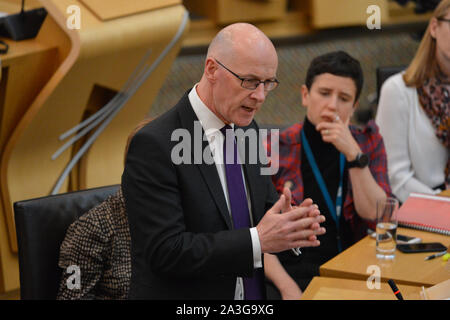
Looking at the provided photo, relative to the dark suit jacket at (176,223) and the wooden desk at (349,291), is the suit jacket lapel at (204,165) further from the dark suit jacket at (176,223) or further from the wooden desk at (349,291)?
the wooden desk at (349,291)

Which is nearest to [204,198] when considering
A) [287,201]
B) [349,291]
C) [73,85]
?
[287,201]

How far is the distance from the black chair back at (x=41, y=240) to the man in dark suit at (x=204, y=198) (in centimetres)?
31

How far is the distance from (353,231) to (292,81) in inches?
131

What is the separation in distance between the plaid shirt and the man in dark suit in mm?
717

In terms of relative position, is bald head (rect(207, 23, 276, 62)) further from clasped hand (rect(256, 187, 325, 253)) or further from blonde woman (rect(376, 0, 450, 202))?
blonde woman (rect(376, 0, 450, 202))

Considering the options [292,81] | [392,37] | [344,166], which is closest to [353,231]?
[344,166]

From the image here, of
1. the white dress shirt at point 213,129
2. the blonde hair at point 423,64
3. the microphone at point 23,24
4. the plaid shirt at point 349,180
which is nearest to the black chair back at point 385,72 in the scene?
the blonde hair at point 423,64

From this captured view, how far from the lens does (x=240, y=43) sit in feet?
5.36

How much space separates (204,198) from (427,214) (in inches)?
37.8

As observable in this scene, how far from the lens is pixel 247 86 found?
1645 mm

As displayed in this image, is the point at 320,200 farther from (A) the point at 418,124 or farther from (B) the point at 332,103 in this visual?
(A) the point at 418,124

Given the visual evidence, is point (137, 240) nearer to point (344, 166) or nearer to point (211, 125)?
point (211, 125)

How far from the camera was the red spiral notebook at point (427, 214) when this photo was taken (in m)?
2.26

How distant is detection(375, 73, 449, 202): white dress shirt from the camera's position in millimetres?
2914
